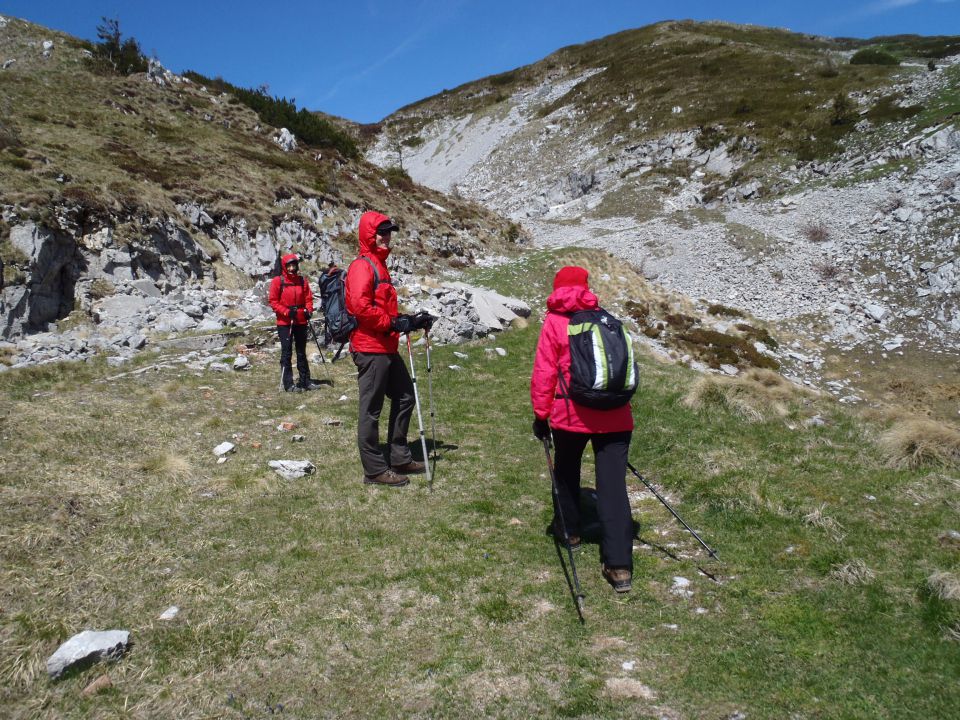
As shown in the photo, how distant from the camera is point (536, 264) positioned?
26.3 m

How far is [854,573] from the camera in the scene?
4.84 meters

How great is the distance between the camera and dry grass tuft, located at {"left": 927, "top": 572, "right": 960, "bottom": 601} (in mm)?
4234

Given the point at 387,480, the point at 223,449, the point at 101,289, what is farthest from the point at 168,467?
the point at 101,289

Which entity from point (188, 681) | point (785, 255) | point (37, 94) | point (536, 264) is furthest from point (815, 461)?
point (37, 94)

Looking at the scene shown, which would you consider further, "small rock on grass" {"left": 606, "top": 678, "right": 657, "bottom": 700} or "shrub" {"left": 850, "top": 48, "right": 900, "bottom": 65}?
"shrub" {"left": 850, "top": 48, "right": 900, "bottom": 65}

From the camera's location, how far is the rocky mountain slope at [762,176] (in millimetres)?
26078

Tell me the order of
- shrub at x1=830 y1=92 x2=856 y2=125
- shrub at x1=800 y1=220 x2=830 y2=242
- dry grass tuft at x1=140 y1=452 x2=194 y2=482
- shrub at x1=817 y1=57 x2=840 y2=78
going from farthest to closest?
shrub at x1=817 y1=57 x2=840 y2=78
shrub at x1=830 y1=92 x2=856 y2=125
shrub at x1=800 y1=220 x2=830 y2=242
dry grass tuft at x1=140 y1=452 x2=194 y2=482

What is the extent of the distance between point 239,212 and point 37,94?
1587cm

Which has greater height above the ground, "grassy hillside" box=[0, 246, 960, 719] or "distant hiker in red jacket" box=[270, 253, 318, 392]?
"distant hiker in red jacket" box=[270, 253, 318, 392]

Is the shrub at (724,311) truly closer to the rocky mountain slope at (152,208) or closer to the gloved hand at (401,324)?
the rocky mountain slope at (152,208)

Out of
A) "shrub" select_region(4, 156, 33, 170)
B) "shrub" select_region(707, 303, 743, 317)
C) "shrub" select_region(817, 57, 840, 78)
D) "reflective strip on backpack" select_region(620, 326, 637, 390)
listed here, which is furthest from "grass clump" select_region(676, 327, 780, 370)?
"shrub" select_region(817, 57, 840, 78)

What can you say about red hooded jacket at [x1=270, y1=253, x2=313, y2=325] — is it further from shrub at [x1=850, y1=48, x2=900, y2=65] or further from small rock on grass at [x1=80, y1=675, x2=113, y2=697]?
shrub at [x1=850, y1=48, x2=900, y2=65]

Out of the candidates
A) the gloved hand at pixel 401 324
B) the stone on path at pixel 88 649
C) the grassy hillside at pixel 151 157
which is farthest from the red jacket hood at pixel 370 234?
the grassy hillside at pixel 151 157

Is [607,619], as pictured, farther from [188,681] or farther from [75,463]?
[75,463]
